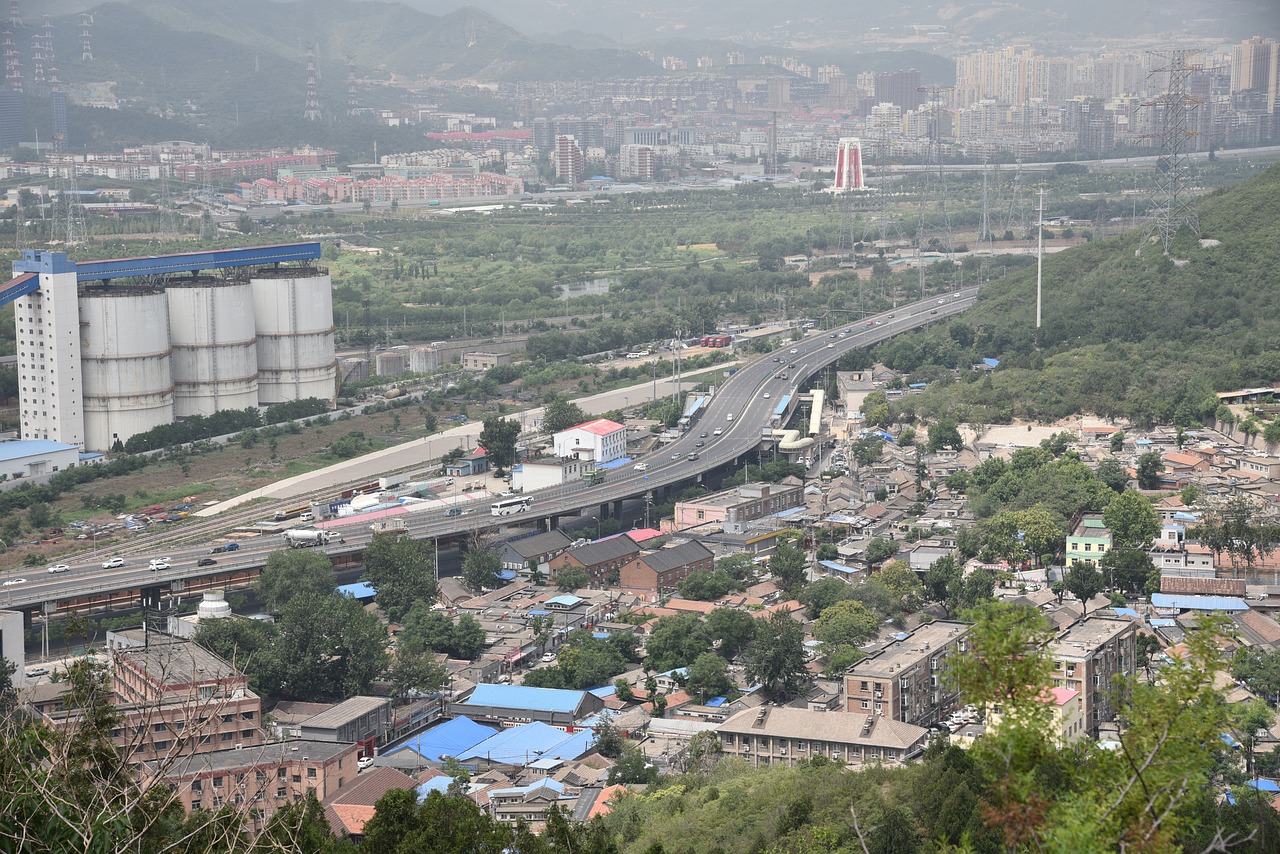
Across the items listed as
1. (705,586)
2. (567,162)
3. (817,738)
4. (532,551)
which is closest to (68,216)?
(567,162)

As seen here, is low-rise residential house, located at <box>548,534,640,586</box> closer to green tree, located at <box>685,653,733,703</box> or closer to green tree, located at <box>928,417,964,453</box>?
green tree, located at <box>685,653,733,703</box>

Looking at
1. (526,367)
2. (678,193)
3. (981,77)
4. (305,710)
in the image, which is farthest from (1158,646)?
(981,77)

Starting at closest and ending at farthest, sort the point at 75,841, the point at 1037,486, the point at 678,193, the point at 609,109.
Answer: the point at 75,841
the point at 1037,486
the point at 678,193
the point at 609,109

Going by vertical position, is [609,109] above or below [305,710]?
above

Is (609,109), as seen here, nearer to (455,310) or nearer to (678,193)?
(678,193)

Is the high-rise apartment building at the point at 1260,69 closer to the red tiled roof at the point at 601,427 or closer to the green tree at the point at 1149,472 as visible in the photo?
the red tiled roof at the point at 601,427

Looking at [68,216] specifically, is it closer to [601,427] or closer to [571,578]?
[601,427]
